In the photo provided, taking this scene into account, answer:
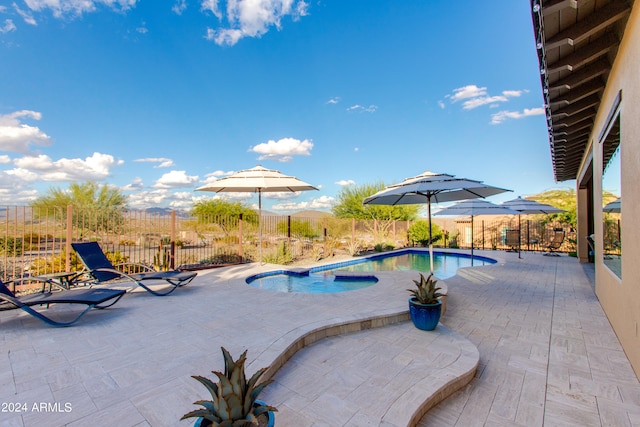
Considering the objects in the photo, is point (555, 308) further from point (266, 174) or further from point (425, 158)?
point (425, 158)

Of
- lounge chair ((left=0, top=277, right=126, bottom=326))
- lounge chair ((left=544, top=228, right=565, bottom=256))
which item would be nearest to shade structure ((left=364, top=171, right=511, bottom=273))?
lounge chair ((left=0, top=277, right=126, bottom=326))

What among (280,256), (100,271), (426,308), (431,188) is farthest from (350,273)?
(100,271)

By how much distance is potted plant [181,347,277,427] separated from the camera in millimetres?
1613

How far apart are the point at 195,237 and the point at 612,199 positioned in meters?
10.8

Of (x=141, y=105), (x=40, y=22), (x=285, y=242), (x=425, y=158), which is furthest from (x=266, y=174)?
(x=425, y=158)

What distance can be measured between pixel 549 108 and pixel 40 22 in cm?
1324

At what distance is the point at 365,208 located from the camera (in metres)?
21.2

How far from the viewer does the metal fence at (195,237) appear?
7016mm

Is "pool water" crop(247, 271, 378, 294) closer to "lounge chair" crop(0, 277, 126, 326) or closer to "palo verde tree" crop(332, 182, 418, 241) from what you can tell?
"lounge chair" crop(0, 277, 126, 326)

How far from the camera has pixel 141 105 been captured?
45.4 feet

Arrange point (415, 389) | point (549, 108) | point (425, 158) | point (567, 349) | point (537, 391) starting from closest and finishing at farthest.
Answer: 1. point (415, 389)
2. point (537, 391)
3. point (567, 349)
4. point (549, 108)
5. point (425, 158)

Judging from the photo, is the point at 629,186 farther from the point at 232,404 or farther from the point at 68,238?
the point at 68,238

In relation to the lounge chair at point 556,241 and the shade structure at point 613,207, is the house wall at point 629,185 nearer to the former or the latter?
the shade structure at point 613,207

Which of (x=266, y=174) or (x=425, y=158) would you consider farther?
(x=425, y=158)
